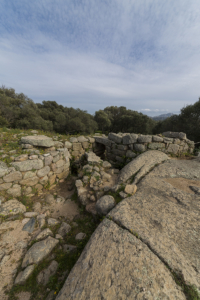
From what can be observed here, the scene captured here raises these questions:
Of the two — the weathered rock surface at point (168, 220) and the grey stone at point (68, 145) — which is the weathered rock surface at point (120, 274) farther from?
the grey stone at point (68, 145)

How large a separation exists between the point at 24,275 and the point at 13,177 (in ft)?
9.51

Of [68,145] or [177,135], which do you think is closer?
[177,135]

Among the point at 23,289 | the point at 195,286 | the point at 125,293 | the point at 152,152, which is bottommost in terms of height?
the point at 23,289

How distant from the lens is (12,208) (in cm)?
364

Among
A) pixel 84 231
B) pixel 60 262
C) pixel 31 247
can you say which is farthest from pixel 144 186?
pixel 31 247

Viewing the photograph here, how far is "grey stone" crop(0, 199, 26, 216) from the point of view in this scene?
3494 mm

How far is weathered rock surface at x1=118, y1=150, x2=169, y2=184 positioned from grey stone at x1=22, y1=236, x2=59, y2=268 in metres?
2.84

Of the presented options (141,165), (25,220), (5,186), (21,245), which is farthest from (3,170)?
(141,165)

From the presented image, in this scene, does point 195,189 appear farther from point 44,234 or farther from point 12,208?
point 12,208

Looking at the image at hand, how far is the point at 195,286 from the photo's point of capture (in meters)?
1.65

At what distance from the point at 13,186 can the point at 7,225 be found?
134 centimetres

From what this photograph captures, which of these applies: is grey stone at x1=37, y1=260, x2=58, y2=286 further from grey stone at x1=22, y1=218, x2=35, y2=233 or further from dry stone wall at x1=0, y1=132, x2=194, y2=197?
dry stone wall at x1=0, y1=132, x2=194, y2=197

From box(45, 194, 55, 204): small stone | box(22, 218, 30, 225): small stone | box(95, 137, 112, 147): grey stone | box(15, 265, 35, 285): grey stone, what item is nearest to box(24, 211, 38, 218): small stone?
box(22, 218, 30, 225): small stone

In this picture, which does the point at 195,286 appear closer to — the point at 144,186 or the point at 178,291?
the point at 178,291
